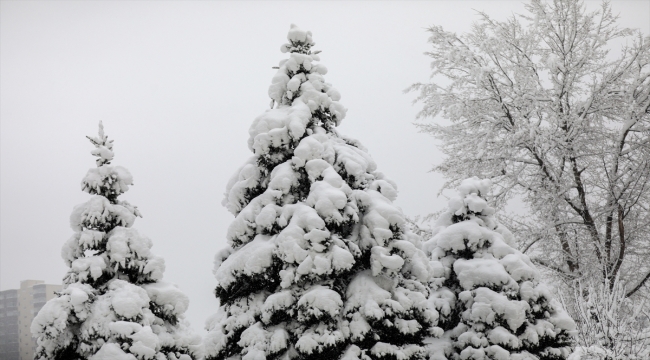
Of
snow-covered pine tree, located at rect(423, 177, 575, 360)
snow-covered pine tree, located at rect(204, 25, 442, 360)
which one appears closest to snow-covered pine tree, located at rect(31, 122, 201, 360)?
snow-covered pine tree, located at rect(204, 25, 442, 360)

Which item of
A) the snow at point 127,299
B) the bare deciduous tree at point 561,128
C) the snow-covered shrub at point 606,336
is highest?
the bare deciduous tree at point 561,128

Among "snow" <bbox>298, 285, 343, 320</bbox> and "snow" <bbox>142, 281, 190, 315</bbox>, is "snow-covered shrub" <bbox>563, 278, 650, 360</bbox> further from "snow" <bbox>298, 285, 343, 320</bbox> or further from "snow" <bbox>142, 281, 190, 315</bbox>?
"snow" <bbox>142, 281, 190, 315</bbox>

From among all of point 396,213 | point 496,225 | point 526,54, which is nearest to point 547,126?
point 526,54

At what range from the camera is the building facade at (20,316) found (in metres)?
45.9

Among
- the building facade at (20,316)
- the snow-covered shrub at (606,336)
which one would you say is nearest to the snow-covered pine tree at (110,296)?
the snow-covered shrub at (606,336)

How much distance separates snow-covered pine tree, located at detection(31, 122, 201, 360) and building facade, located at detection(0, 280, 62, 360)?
125ft

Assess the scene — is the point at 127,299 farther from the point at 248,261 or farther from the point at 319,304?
the point at 319,304

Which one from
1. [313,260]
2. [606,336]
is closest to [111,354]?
[313,260]

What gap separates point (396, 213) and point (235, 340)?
11.4 ft

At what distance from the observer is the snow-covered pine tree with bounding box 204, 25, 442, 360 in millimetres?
8859

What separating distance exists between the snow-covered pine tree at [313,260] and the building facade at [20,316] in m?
40.6

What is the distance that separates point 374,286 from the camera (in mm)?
9211

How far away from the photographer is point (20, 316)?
48.7 m

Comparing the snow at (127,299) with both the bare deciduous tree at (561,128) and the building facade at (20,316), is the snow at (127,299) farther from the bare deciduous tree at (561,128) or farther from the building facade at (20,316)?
the building facade at (20,316)
